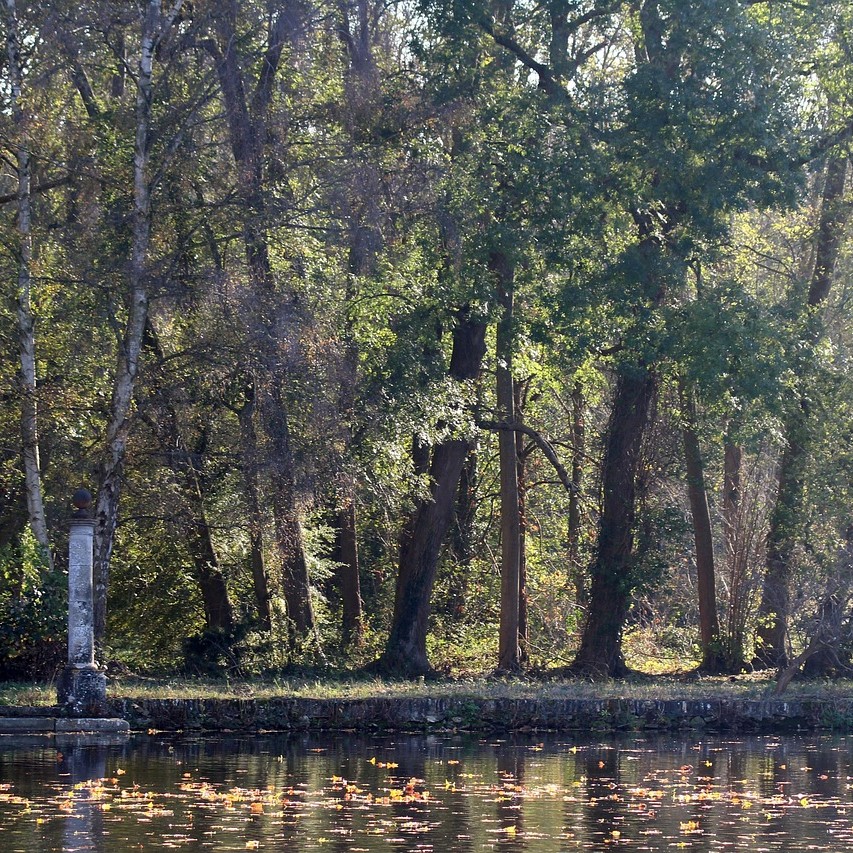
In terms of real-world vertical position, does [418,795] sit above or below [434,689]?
below

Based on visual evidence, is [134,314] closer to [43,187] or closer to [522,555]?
[43,187]

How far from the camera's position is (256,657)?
76.1ft

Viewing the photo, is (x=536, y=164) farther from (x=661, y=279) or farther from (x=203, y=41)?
(x=203, y=41)

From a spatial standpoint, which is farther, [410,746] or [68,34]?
[68,34]

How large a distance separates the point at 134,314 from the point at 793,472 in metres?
11.9

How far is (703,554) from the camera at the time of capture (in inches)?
1021

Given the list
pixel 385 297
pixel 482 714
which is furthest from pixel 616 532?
pixel 482 714

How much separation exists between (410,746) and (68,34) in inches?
421

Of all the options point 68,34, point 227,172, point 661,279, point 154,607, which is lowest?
point 154,607

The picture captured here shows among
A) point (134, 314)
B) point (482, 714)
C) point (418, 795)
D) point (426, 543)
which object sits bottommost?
point (418, 795)

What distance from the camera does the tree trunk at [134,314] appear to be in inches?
748

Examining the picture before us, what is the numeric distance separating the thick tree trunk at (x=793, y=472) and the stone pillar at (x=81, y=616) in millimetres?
11638

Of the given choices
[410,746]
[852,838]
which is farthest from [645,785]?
[410,746]

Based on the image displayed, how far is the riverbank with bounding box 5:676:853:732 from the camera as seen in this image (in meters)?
17.4
